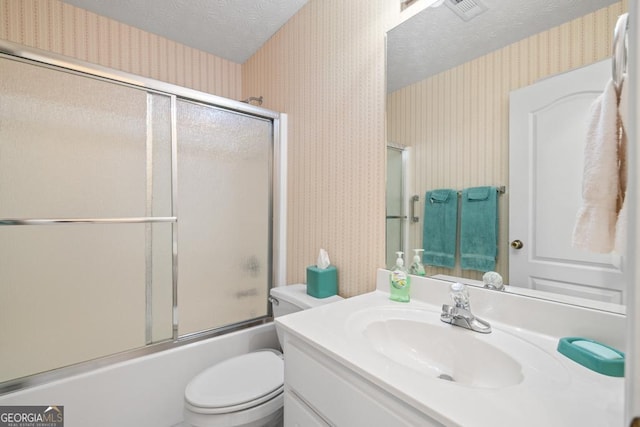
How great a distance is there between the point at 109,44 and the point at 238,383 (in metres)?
2.10

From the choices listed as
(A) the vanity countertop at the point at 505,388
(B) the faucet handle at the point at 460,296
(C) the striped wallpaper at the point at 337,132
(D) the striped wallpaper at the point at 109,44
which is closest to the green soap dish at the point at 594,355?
(A) the vanity countertop at the point at 505,388

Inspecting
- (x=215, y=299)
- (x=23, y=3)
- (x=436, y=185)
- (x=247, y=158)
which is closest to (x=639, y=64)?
(x=436, y=185)

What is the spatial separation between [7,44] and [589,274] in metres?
2.07

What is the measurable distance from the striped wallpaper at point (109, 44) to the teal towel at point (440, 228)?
6.25ft

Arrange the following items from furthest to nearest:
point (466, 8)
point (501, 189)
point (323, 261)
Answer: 1. point (323, 261)
2. point (466, 8)
3. point (501, 189)

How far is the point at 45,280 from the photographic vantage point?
1.24 metres

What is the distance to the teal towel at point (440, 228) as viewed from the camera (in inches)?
40.6

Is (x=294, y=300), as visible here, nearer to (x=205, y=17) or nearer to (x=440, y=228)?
(x=440, y=228)

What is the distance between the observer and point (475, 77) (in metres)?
0.96

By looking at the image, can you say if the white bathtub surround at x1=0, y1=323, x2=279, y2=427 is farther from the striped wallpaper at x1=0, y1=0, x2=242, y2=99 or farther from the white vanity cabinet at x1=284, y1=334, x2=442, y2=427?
the striped wallpaper at x1=0, y1=0, x2=242, y2=99

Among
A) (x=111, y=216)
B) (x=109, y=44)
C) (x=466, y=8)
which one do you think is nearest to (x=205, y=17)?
(x=109, y=44)

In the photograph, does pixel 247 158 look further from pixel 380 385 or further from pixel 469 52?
pixel 380 385

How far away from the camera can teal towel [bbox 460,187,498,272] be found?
92 cm

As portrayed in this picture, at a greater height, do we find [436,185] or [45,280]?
[436,185]
